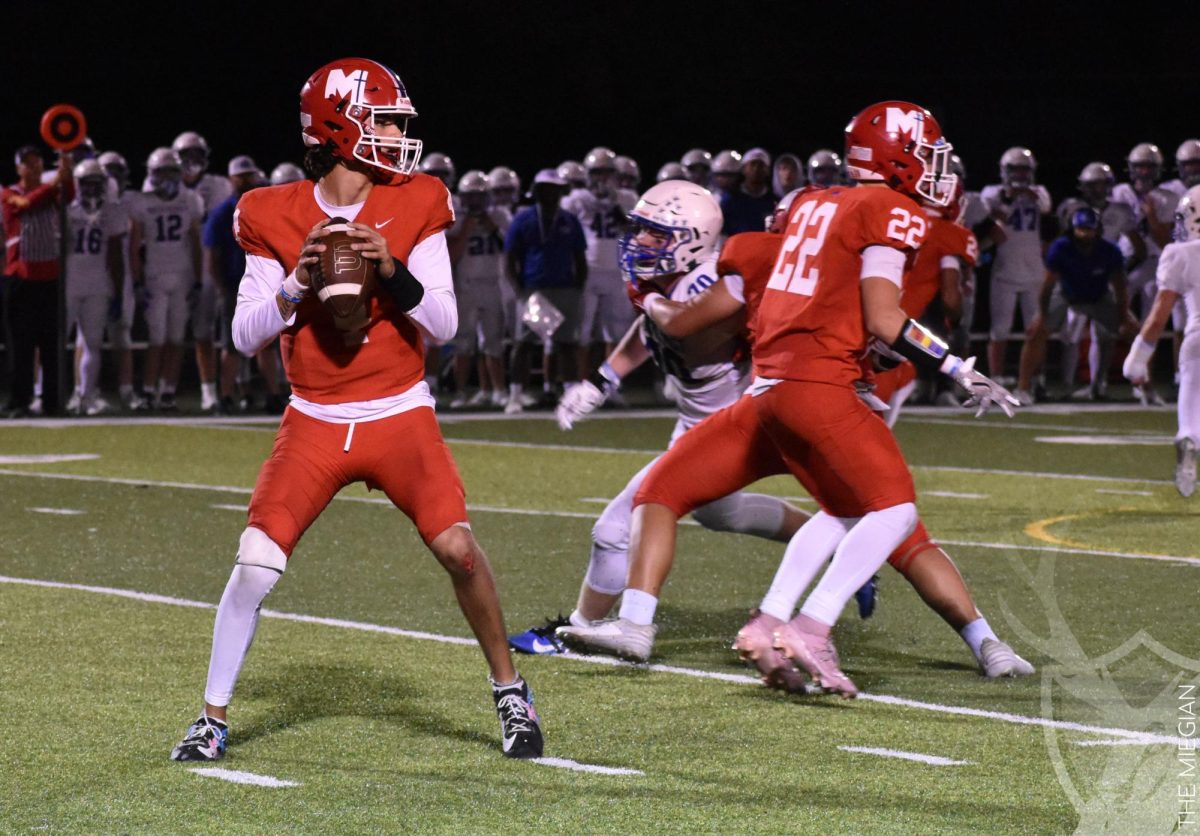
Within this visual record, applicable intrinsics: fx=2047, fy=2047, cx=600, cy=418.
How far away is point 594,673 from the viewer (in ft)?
20.1

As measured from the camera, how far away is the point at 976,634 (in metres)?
6.06

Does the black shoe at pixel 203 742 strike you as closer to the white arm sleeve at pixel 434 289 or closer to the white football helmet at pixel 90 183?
the white arm sleeve at pixel 434 289

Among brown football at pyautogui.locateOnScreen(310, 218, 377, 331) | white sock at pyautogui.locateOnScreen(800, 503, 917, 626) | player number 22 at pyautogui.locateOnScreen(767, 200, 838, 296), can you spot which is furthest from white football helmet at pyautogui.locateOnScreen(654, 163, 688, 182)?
brown football at pyautogui.locateOnScreen(310, 218, 377, 331)

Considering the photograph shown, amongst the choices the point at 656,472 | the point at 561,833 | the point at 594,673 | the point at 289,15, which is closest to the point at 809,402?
the point at 656,472

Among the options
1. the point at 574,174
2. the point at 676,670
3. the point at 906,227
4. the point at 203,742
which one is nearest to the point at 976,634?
the point at 676,670

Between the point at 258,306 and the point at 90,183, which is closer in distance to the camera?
the point at 258,306

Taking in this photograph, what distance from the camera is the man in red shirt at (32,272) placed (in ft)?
49.8

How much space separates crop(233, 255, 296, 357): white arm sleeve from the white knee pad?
1.43 ft

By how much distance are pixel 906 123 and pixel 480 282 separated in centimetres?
1090

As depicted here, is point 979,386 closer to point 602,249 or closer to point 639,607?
point 639,607

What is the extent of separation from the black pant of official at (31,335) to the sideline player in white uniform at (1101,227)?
Result: 323 inches

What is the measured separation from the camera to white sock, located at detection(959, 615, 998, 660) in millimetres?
6051

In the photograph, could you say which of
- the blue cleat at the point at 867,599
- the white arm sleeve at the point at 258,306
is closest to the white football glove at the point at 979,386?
the blue cleat at the point at 867,599

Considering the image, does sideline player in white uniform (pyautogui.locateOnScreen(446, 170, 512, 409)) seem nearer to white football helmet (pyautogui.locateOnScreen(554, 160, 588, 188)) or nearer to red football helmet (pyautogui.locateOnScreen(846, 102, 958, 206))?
white football helmet (pyautogui.locateOnScreen(554, 160, 588, 188))
